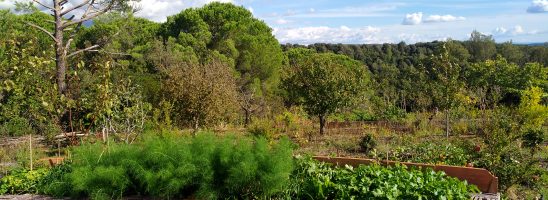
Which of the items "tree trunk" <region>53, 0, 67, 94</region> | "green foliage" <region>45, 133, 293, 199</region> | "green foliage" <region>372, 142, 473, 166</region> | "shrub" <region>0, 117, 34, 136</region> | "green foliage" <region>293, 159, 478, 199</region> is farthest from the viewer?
"shrub" <region>0, 117, 34, 136</region>

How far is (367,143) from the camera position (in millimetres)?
10602

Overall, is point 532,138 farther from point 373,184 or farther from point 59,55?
point 59,55

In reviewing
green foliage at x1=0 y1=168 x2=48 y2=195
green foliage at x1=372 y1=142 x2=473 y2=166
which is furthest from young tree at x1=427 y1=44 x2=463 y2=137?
green foliage at x1=0 y1=168 x2=48 y2=195

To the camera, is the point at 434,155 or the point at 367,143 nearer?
the point at 434,155

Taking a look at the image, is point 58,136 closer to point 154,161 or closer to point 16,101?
point 16,101

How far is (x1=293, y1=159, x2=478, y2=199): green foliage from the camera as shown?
4.91m

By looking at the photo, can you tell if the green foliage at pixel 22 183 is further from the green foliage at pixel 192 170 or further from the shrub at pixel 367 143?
the shrub at pixel 367 143

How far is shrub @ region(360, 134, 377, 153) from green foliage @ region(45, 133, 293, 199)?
5.17 meters

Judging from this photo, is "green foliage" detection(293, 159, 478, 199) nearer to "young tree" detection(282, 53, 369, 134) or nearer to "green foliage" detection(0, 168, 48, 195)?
"green foliage" detection(0, 168, 48, 195)

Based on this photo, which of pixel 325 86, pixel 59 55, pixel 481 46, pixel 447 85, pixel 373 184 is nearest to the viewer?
pixel 373 184

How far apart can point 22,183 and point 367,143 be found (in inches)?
256

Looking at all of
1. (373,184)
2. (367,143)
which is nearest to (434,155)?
(367,143)

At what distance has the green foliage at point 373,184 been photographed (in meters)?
4.91

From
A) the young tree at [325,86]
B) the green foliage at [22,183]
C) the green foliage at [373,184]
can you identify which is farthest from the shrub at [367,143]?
the green foliage at [22,183]
